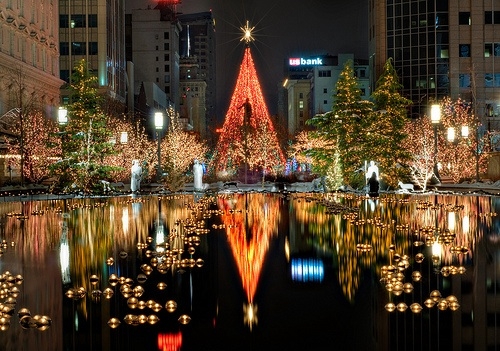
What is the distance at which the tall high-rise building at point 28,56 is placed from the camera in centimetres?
5881

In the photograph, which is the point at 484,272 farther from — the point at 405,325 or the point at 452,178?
the point at 452,178

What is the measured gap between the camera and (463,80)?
282 feet

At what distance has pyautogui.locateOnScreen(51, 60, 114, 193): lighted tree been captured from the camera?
4370cm

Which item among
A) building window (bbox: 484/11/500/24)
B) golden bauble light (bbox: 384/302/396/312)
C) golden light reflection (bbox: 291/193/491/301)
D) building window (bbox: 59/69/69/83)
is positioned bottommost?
golden bauble light (bbox: 384/302/396/312)

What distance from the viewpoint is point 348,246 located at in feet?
50.9

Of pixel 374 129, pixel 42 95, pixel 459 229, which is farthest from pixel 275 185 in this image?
pixel 459 229

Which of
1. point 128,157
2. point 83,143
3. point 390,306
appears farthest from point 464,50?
point 390,306

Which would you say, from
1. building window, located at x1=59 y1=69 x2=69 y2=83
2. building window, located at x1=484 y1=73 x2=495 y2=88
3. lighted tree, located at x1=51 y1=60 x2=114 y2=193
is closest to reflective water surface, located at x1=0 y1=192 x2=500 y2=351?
lighted tree, located at x1=51 y1=60 x2=114 y2=193

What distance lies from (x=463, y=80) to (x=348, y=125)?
145 feet

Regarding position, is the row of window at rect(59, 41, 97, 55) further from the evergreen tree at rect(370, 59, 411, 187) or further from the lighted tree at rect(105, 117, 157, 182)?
the evergreen tree at rect(370, 59, 411, 187)

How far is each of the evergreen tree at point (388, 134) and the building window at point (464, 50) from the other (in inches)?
1536

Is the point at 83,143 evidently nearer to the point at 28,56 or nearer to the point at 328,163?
the point at 328,163

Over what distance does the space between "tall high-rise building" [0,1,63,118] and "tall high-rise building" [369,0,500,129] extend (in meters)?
41.2

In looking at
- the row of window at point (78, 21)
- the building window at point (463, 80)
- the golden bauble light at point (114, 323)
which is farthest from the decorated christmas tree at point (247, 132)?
the golden bauble light at point (114, 323)
